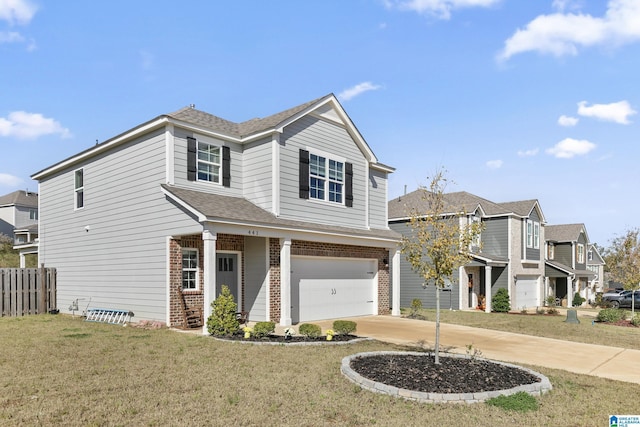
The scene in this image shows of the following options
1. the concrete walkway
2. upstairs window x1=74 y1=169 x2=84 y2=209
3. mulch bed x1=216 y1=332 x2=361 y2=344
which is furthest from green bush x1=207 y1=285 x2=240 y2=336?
upstairs window x1=74 y1=169 x2=84 y2=209

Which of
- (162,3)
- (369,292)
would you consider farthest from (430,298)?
(162,3)

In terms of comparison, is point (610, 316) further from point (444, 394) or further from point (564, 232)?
point (564, 232)

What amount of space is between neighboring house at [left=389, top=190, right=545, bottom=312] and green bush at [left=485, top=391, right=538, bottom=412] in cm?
1938

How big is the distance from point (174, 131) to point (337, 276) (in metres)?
8.07

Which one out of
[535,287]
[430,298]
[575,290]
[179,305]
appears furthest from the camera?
[575,290]

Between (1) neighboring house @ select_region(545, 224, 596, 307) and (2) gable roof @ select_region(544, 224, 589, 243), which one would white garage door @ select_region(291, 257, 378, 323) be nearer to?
(1) neighboring house @ select_region(545, 224, 596, 307)

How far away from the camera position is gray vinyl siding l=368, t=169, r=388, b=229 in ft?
66.3

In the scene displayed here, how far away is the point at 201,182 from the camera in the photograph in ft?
49.7

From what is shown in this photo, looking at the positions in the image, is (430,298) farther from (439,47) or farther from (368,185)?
(439,47)

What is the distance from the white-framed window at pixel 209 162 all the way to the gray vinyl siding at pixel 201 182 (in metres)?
0.20

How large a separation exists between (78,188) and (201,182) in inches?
261

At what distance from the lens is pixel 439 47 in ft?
46.6

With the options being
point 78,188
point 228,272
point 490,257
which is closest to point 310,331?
point 228,272

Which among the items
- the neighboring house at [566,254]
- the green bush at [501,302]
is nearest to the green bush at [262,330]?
the green bush at [501,302]
